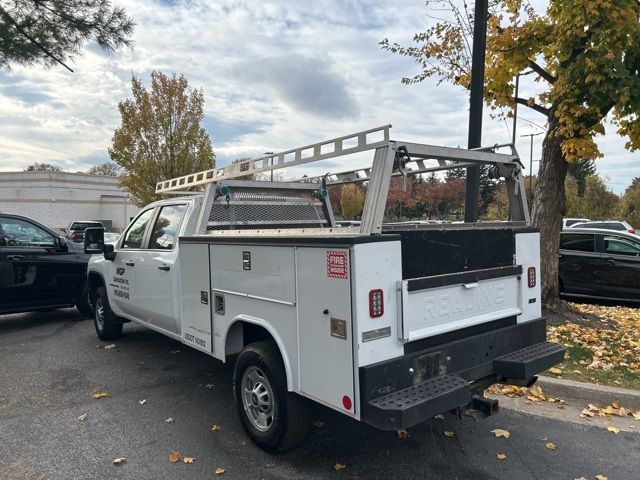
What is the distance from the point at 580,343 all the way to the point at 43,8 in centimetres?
904

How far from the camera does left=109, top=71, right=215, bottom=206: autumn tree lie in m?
19.9

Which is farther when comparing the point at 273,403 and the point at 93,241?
the point at 93,241

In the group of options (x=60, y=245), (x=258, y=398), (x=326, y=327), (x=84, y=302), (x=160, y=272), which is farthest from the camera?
(x=84, y=302)

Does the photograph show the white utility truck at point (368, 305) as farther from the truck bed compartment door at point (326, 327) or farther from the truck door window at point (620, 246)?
the truck door window at point (620, 246)

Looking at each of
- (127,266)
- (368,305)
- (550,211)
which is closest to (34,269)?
(127,266)

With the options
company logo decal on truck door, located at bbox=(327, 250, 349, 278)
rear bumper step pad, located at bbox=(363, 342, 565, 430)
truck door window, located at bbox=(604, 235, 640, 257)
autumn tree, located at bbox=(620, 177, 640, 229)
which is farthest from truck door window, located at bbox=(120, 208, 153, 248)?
autumn tree, located at bbox=(620, 177, 640, 229)

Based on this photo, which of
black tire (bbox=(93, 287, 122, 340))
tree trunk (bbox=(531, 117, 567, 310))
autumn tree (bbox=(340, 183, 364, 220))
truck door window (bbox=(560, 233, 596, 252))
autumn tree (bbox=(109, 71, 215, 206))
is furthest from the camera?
autumn tree (bbox=(109, 71, 215, 206))

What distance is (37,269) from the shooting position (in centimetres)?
785

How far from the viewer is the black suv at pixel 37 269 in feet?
24.9

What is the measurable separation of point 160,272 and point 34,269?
391 cm

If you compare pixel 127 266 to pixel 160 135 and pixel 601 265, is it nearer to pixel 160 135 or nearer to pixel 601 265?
pixel 601 265

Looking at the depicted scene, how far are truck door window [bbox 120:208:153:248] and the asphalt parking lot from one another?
1529 mm

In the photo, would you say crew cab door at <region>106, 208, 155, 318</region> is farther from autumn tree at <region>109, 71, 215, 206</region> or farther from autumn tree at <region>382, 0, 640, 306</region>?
autumn tree at <region>109, 71, 215, 206</region>

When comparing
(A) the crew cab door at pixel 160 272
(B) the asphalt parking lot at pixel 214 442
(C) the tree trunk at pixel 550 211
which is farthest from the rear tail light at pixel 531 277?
(C) the tree trunk at pixel 550 211
